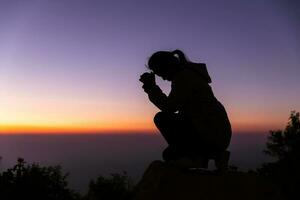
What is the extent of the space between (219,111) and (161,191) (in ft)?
4.02

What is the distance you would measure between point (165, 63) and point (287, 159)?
775 inches

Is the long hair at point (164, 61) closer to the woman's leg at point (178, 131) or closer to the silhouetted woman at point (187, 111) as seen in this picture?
the silhouetted woman at point (187, 111)

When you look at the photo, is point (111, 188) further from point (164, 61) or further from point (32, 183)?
point (164, 61)

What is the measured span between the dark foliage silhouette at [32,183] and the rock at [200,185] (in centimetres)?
1080

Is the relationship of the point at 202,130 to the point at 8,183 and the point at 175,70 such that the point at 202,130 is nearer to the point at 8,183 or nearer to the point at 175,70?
the point at 175,70

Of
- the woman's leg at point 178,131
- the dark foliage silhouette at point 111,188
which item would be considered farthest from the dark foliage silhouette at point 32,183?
the woman's leg at point 178,131

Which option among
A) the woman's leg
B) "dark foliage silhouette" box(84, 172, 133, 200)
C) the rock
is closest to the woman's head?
the woman's leg

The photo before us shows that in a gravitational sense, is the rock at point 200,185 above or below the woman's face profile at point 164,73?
below

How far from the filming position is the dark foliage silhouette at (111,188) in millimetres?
23328

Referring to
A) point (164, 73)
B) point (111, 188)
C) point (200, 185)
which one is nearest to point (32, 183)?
point (111, 188)

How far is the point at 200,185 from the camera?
19.1ft

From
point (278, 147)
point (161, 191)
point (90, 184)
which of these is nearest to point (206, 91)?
point (161, 191)

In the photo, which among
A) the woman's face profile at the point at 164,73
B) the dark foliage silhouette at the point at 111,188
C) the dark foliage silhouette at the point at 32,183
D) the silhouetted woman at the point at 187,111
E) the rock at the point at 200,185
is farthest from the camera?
the dark foliage silhouette at the point at 111,188

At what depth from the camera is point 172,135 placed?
19.9ft
